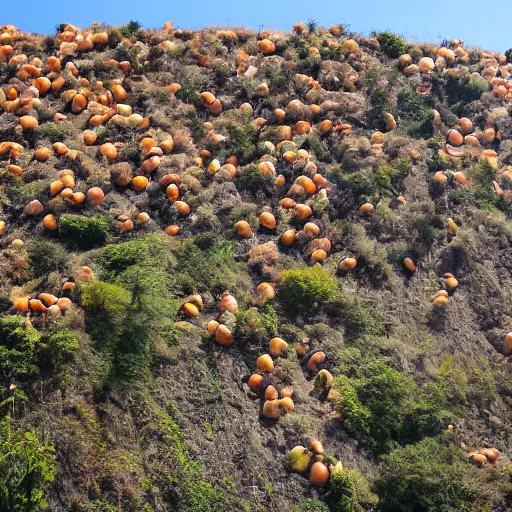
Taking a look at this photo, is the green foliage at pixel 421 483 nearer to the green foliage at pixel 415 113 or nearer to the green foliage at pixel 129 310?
the green foliage at pixel 129 310

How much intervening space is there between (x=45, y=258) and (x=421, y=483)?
22.8 feet

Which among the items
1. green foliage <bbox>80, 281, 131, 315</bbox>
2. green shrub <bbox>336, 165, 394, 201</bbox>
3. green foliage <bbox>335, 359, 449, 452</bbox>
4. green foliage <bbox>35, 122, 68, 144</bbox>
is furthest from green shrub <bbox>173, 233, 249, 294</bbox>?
green foliage <bbox>35, 122, 68, 144</bbox>

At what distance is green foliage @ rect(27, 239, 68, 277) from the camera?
13.1 metres

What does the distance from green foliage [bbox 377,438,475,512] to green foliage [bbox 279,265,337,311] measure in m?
3.03

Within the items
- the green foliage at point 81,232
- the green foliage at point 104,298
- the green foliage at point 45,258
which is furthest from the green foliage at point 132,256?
the green foliage at point 104,298

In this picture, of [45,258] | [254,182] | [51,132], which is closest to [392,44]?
[254,182]

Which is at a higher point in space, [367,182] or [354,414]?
[367,182]

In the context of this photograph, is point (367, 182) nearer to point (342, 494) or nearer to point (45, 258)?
point (45, 258)

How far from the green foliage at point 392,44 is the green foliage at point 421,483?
13.2m

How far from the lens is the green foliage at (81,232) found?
45.5ft

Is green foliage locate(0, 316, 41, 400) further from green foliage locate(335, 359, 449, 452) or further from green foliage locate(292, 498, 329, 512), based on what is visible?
green foliage locate(335, 359, 449, 452)

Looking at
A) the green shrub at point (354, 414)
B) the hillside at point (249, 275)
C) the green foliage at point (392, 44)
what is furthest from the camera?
the green foliage at point (392, 44)

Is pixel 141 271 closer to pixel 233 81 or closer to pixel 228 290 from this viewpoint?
pixel 228 290

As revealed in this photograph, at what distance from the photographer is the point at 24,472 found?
9.31m
